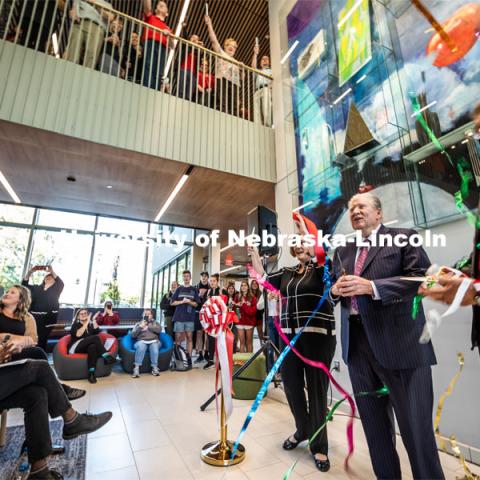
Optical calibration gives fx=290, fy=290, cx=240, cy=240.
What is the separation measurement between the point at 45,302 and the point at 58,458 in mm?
2398

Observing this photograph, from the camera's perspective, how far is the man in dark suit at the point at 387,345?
116 centimetres

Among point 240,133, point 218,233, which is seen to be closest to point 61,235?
point 218,233

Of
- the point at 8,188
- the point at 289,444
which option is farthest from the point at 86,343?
the point at 8,188

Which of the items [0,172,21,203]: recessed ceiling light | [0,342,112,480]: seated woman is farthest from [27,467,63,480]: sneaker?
[0,172,21,203]: recessed ceiling light

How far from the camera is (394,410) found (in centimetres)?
122

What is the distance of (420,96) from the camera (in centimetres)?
231

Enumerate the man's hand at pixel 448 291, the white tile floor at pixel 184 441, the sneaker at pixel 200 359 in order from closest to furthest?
the man's hand at pixel 448 291, the white tile floor at pixel 184 441, the sneaker at pixel 200 359

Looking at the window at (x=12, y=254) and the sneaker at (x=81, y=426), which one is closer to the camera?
the sneaker at (x=81, y=426)

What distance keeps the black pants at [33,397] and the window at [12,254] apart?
576 cm

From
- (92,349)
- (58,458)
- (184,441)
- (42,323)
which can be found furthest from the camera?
(92,349)

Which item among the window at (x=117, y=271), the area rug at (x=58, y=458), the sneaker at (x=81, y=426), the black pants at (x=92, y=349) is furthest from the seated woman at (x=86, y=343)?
the window at (x=117, y=271)

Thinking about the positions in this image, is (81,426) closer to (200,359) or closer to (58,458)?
(58,458)

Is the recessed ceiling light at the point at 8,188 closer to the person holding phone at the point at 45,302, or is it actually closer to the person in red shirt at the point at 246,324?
the person holding phone at the point at 45,302

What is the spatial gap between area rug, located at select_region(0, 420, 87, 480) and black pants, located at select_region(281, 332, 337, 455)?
124 cm
